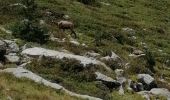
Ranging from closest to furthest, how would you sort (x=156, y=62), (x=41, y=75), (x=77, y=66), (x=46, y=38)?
(x=41, y=75) < (x=77, y=66) < (x=46, y=38) < (x=156, y=62)

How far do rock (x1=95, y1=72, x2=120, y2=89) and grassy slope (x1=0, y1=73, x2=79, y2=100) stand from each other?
190 inches

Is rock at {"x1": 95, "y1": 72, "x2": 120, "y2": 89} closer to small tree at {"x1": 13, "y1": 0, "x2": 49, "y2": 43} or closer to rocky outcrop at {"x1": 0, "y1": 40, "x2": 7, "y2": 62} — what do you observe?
rocky outcrop at {"x1": 0, "y1": 40, "x2": 7, "y2": 62}

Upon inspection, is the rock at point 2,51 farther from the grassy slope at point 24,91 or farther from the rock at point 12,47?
the grassy slope at point 24,91

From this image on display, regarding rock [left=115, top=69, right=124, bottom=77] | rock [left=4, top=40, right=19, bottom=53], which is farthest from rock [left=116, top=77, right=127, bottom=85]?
rock [left=4, top=40, right=19, bottom=53]

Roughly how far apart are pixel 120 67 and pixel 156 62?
8.75 m

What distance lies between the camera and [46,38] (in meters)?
35.3

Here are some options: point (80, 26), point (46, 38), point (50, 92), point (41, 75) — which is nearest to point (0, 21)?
point (46, 38)

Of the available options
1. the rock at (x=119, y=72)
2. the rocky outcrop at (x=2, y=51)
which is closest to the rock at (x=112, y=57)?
the rock at (x=119, y=72)

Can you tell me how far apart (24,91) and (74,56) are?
26.6 ft

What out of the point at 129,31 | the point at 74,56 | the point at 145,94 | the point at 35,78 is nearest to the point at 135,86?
the point at 145,94

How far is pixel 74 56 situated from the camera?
30609mm

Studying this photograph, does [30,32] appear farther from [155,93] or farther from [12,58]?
[155,93]

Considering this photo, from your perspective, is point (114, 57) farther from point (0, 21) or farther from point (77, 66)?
point (0, 21)

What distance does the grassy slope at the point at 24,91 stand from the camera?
21741 mm
